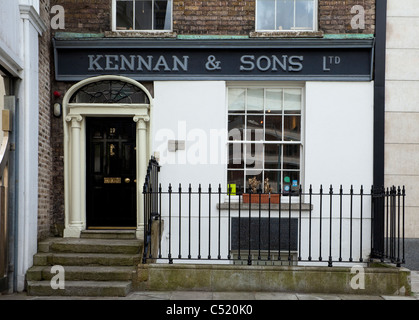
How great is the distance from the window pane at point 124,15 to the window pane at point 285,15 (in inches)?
107

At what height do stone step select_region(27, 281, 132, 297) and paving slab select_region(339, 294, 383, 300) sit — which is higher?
stone step select_region(27, 281, 132, 297)

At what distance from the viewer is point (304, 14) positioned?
7.85 meters

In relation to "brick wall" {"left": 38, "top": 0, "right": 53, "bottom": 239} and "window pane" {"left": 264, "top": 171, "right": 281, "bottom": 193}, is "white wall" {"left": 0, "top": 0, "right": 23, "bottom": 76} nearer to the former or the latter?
"brick wall" {"left": 38, "top": 0, "right": 53, "bottom": 239}

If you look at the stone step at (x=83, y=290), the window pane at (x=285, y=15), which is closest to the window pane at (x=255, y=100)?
the window pane at (x=285, y=15)

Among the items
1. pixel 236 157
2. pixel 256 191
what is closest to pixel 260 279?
pixel 256 191

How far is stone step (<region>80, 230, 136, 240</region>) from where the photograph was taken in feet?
24.2

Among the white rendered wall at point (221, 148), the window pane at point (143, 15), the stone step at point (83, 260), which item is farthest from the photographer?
the window pane at point (143, 15)

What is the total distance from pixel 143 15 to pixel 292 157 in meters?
3.81

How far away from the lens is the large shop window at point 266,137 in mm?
7824

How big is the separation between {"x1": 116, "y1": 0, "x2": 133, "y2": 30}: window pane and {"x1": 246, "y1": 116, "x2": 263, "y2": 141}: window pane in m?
2.82

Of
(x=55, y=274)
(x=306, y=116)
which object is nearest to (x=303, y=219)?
(x=306, y=116)

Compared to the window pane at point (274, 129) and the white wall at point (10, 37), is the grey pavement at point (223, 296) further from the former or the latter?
the white wall at point (10, 37)

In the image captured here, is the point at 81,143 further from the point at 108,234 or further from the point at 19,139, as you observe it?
the point at 108,234

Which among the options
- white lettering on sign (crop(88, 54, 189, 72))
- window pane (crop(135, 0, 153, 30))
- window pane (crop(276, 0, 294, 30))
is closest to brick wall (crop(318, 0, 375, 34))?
window pane (crop(276, 0, 294, 30))
